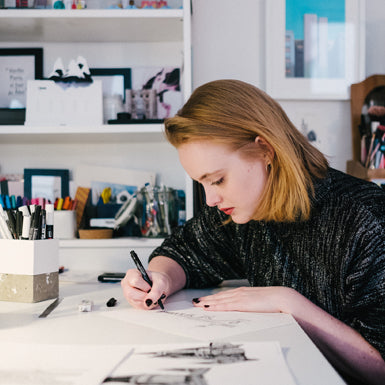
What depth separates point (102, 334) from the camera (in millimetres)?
717

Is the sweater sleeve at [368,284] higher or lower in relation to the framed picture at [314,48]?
lower

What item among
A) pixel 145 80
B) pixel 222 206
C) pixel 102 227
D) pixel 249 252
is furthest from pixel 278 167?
pixel 145 80

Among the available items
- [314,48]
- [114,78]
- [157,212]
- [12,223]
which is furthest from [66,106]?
[314,48]

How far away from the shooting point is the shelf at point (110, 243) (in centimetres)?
152

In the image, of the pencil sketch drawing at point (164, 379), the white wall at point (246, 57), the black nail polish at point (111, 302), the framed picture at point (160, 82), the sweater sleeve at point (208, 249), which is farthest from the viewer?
the white wall at point (246, 57)

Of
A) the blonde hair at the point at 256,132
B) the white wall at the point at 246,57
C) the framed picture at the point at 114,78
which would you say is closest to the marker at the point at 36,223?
the blonde hair at the point at 256,132

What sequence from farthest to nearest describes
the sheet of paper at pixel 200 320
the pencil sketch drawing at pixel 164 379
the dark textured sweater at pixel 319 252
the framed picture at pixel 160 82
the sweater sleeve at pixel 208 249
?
the framed picture at pixel 160 82 < the sweater sleeve at pixel 208 249 < the dark textured sweater at pixel 319 252 < the sheet of paper at pixel 200 320 < the pencil sketch drawing at pixel 164 379

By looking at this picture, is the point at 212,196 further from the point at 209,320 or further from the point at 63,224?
the point at 63,224

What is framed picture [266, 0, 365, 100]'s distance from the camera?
1.78 meters

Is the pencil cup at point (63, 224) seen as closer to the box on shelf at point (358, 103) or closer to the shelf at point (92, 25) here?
the shelf at point (92, 25)

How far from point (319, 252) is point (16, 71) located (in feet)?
4.36

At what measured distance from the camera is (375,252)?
836mm

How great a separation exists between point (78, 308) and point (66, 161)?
0.96m

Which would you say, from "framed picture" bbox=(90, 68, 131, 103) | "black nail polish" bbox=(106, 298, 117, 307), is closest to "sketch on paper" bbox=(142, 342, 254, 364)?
"black nail polish" bbox=(106, 298, 117, 307)
